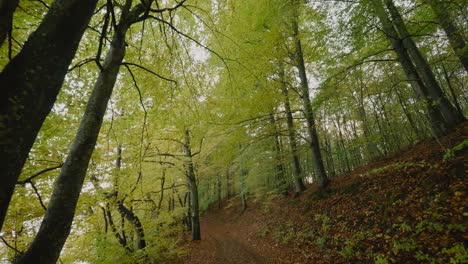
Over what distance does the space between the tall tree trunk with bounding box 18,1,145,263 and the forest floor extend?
5047mm

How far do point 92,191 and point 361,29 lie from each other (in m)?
8.07

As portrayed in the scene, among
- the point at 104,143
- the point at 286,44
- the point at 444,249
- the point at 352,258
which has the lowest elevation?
the point at 352,258

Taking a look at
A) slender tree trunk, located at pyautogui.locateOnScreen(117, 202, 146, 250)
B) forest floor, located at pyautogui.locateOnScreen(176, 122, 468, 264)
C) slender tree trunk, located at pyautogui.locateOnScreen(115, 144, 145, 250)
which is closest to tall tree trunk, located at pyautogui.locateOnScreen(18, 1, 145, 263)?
forest floor, located at pyautogui.locateOnScreen(176, 122, 468, 264)

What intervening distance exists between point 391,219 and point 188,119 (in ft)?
18.4

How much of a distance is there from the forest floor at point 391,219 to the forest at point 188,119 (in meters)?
0.04

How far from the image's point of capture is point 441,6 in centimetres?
529

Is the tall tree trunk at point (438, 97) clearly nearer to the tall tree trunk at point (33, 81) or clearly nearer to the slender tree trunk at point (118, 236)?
the tall tree trunk at point (33, 81)

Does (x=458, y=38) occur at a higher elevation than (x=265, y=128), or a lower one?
higher

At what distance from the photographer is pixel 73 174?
1.57 m

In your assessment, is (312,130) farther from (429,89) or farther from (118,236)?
(118,236)

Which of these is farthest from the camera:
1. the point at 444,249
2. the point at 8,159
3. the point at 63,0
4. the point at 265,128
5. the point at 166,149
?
the point at 166,149

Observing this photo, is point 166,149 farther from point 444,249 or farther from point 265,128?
point 444,249

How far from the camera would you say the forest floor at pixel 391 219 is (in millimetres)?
4129

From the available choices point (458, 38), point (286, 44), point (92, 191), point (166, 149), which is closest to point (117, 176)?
point (92, 191)
